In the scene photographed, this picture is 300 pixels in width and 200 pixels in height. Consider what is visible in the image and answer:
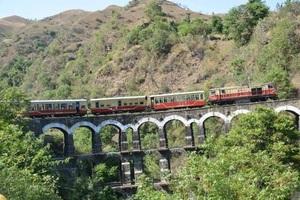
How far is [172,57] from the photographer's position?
→ 285ft

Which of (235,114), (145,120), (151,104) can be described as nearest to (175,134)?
(151,104)

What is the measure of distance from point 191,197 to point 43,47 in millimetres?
122857

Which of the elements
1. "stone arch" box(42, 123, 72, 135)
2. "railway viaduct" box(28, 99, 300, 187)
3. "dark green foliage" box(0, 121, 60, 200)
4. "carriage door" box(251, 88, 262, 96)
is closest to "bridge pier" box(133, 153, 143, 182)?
"railway viaduct" box(28, 99, 300, 187)

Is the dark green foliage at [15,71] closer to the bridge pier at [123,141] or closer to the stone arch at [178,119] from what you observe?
the bridge pier at [123,141]

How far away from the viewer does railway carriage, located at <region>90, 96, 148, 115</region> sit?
50.8 meters

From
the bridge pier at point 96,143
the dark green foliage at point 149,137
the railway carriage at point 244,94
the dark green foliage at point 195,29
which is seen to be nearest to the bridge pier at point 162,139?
the bridge pier at point 96,143

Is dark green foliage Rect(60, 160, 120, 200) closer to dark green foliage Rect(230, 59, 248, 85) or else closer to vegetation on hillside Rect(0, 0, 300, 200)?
vegetation on hillside Rect(0, 0, 300, 200)

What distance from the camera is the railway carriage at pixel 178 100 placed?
51406 mm

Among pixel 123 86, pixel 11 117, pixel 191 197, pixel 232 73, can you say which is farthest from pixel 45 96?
pixel 191 197

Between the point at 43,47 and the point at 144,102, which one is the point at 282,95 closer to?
the point at 144,102

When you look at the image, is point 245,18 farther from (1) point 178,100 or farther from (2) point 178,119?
(2) point 178,119

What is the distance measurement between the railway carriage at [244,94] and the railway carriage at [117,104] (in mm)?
6423

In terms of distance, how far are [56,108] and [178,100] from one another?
10.8 m

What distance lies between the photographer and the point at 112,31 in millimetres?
106750
